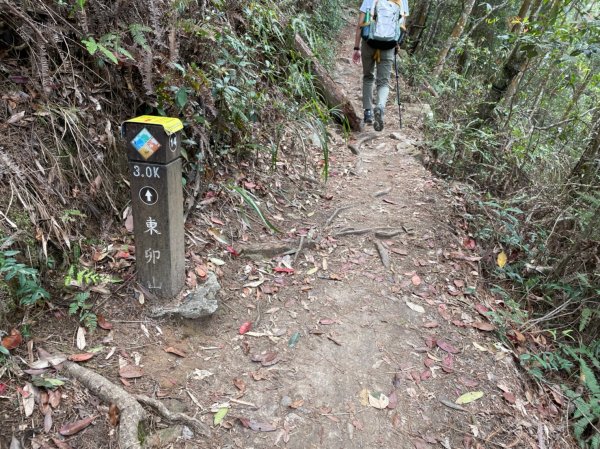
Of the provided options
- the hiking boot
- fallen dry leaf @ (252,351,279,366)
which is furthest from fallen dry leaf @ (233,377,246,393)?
the hiking boot

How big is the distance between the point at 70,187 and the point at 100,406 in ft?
5.06

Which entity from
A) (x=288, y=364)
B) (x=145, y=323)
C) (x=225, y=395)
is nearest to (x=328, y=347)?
(x=288, y=364)

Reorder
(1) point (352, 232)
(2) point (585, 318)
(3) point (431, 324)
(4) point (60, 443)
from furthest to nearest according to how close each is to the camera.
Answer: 1. (1) point (352, 232)
2. (2) point (585, 318)
3. (3) point (431, 324)
4. (4) point (60, 443)

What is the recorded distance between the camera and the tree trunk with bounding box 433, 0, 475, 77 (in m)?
9.84

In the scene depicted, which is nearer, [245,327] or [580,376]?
[245,327]

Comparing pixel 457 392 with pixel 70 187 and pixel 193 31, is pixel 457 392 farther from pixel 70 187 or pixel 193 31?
pixel 193 31

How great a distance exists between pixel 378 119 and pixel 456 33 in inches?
208

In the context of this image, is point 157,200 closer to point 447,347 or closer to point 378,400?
point 378,400

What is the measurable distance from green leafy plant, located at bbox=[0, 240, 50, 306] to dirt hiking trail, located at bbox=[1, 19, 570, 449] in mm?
476

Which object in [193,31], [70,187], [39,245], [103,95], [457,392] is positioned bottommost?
[457,392]

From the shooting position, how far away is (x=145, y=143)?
2.51m

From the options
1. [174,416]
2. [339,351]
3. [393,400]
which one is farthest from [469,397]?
[174,416]

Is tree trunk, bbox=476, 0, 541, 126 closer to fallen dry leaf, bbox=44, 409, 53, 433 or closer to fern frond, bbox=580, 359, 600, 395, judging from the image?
fern frond, bbox=580, 359, 600, 395

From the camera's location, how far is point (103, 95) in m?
3.20
